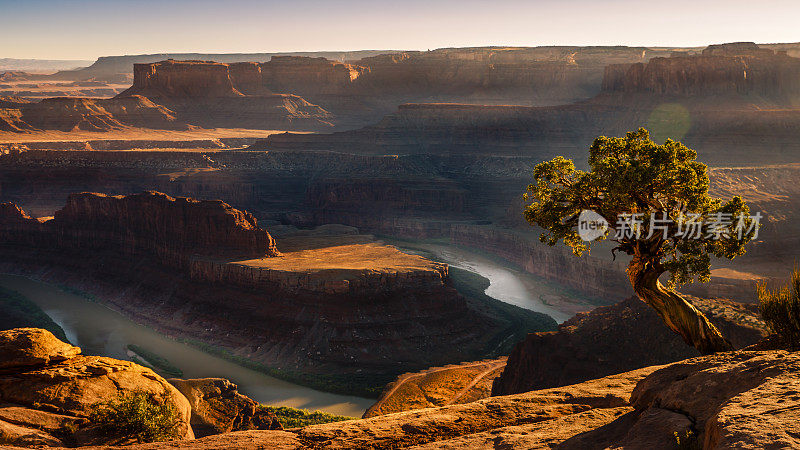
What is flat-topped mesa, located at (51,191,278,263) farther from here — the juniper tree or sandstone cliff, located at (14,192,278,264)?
the juniper tree

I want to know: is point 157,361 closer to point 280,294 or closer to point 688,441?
point 280,294

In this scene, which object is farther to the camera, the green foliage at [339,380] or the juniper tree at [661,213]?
the green foliage at [339,380]

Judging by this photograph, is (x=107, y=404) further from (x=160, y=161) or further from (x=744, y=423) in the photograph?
(x=160, y=161)

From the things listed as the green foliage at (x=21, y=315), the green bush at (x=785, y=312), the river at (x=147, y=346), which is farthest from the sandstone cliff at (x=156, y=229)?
the green bush at (x=785, y=312)

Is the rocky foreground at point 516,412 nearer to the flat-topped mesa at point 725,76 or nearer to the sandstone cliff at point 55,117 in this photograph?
the flat-topped mesa at point 725,76

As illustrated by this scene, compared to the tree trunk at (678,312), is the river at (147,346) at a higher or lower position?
lower

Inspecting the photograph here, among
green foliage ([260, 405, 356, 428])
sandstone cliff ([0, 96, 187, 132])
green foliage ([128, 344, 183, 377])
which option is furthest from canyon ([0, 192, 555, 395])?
sandstone cliff ([0, 96, 187, 132])
